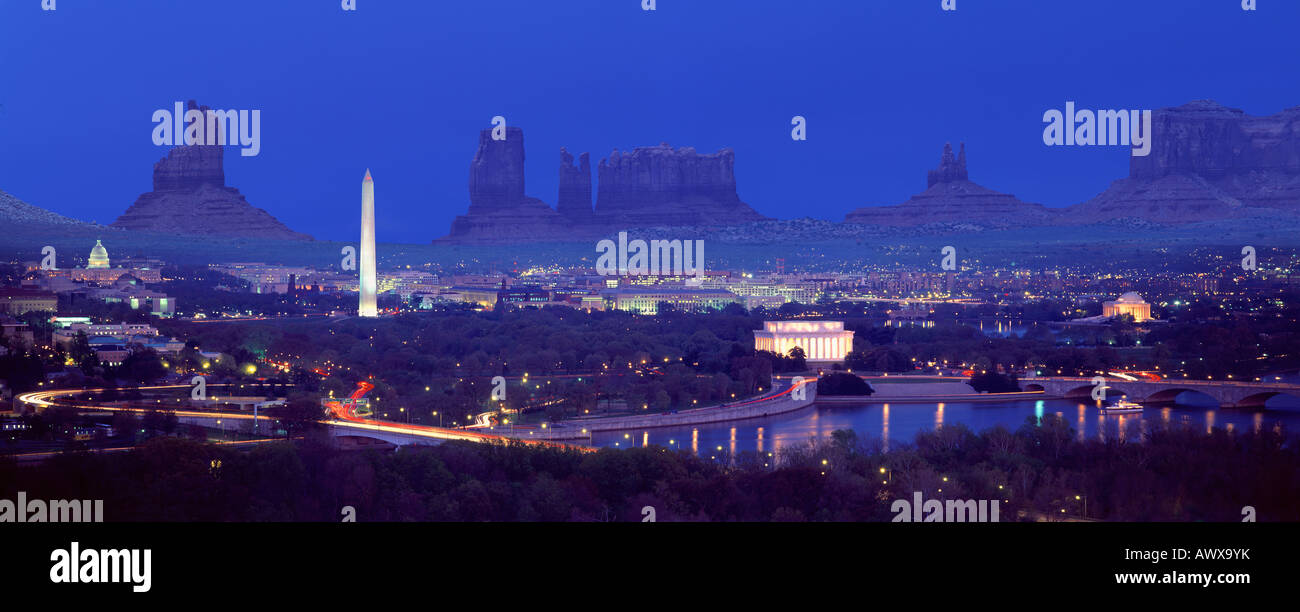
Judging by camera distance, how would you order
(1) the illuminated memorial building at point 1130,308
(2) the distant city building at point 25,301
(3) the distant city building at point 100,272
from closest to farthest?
(2) the distant city building at point 25,301 → (1) the illuminated memorial building at point 1130,308 → (3) the distant city building at point 100,272

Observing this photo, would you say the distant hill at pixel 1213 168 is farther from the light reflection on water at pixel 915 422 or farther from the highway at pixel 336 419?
the highway at pixel 336 419

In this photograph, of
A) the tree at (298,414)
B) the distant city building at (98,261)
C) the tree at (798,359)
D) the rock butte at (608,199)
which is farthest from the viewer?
the rock butte at (608,199)

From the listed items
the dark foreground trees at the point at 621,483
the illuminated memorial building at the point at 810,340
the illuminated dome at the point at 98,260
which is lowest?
the dark foreground trees at the point at 621,483

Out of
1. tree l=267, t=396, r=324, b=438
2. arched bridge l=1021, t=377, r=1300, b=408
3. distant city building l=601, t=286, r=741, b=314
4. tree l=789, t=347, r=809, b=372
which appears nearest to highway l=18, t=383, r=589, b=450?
tree l=267, t=396, r=324, b=438

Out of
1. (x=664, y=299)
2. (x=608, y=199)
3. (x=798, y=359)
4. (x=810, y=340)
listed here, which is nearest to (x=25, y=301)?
(x=798, y=359)

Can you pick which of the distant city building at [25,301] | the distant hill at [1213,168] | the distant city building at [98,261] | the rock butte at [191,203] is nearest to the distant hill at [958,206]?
the distant hill at [1213,168]
